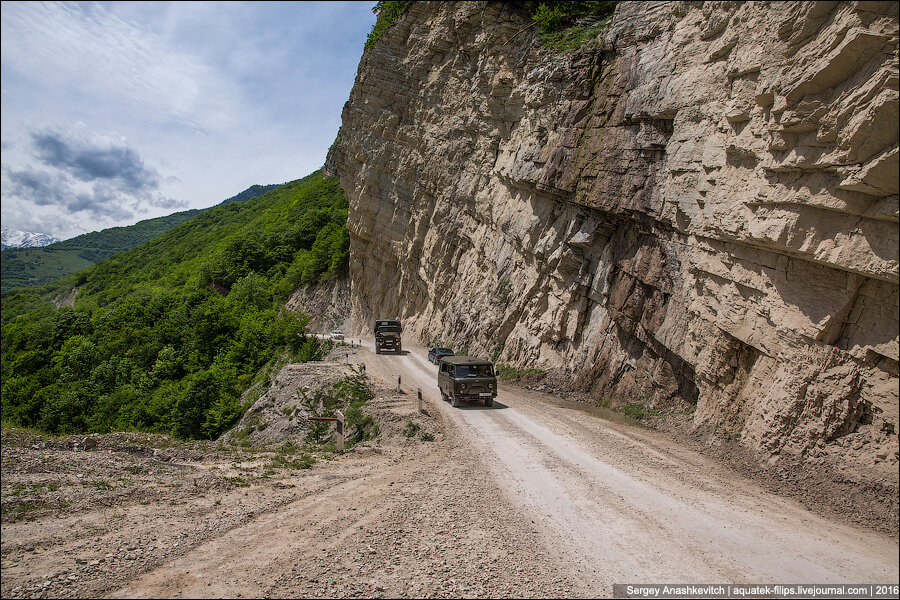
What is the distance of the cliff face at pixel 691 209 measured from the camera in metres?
8.63

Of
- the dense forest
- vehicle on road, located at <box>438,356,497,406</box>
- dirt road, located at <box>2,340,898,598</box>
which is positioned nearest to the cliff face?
dirt road, located at <box>2,340,898,598</box>

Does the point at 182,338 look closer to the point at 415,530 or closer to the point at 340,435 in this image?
the point at 340,435

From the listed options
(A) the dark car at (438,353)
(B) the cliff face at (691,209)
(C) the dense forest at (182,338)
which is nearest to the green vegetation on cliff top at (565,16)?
(B) the cliff face at (691,209)

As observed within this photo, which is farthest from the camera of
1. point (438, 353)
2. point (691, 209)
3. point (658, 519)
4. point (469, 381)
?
point (438, 353)

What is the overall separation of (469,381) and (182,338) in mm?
35825

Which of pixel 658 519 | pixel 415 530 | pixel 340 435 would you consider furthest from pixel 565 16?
pixel 415 530

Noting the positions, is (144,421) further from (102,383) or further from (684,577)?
(684,577)

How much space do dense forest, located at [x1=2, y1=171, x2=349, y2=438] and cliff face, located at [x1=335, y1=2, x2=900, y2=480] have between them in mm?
14827

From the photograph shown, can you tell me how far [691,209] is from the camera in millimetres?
14070

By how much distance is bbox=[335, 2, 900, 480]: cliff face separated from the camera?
8.63m

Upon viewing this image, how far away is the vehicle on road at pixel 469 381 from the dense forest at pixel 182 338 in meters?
12.5

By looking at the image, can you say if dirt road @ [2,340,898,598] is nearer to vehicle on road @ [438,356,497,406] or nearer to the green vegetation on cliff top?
vehicle on road @ [438,356,497,406]

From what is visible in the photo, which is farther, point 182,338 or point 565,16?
point 182,338

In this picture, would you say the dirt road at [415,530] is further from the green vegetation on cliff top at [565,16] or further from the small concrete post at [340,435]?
the green vegetation on cliff top at [565,16]
